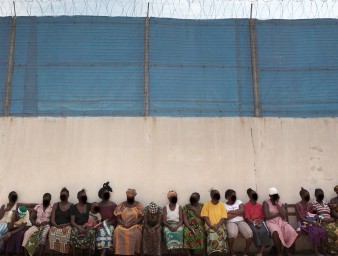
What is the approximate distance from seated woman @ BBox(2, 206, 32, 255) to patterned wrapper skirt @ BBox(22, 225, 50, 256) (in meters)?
0.10

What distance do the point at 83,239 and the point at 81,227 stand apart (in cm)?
26

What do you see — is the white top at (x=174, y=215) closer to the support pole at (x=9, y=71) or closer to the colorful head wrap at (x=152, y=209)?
the colorful head wrap at (x=152, y=209)

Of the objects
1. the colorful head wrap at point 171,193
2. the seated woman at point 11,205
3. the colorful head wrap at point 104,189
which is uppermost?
the colorful head wrap at point 104,189

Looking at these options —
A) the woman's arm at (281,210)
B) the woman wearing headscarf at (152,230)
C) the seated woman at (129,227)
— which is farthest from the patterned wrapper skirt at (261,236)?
Answer: the seated woman at (129,227)

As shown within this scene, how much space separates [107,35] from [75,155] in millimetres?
2371

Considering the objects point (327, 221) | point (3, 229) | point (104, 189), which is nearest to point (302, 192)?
point (327, 221)

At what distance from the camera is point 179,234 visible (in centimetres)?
702

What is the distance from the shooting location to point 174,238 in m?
6.98

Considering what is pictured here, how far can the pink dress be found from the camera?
279 inches

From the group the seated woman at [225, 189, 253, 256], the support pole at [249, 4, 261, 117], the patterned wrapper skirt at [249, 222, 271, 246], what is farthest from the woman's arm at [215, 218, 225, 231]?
the support pole at [249, 4, 261, 117]

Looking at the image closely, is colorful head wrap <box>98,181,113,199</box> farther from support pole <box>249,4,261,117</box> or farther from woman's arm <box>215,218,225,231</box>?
support pole <box>249,4,261,117</box>

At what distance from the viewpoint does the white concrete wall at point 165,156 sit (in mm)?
7926

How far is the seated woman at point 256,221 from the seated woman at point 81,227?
2519mm

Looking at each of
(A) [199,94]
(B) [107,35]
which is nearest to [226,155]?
(A) [199,94]
